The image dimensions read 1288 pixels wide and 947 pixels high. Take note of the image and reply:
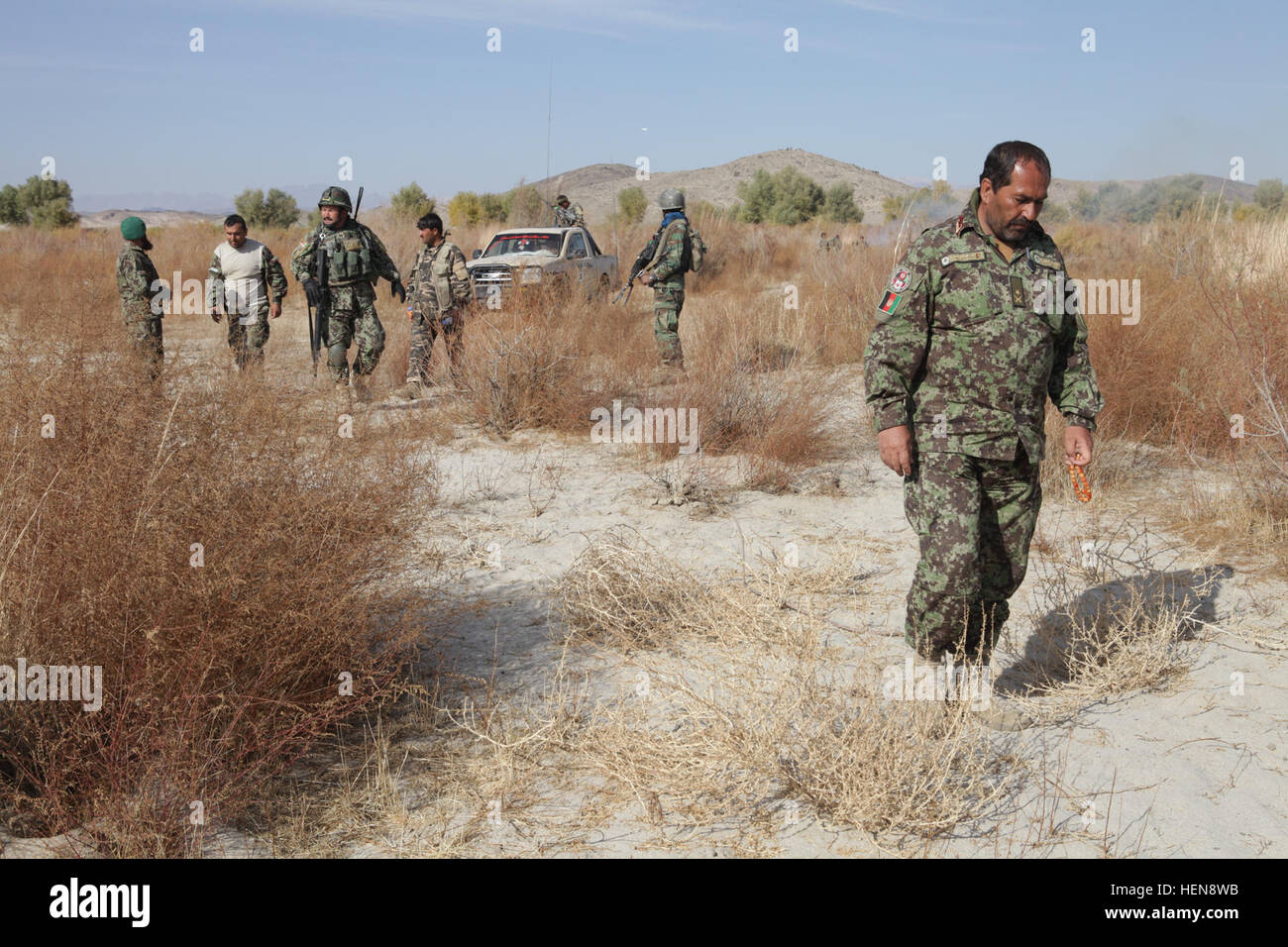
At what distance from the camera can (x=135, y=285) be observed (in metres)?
7.86

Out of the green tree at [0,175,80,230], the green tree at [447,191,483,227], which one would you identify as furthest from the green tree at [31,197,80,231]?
the green tree at [447,191,483,227]

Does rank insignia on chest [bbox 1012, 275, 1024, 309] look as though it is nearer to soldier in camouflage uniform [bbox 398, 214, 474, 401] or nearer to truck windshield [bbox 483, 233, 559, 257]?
soldier in camouflage uniform [bbox 398, 214, 474, 401]

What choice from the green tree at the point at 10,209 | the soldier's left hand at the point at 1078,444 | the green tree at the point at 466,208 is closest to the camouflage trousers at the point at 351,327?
the soldier's left hand at the point at 1078,444

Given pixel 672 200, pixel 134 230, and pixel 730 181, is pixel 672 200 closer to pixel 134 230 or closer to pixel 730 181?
pixel 134 230

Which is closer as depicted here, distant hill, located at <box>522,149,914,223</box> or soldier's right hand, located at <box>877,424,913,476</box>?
soldier's right hand, located at <box>877,424,913,476</box>

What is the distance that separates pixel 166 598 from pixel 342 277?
5.74 m

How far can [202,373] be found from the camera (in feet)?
12.5

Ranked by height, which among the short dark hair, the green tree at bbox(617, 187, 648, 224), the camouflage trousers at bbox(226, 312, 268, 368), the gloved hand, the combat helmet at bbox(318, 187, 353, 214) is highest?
the green tree at bbox(617, 187, 648, 224)

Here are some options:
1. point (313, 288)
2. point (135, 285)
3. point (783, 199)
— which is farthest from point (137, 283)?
point (783, 199)

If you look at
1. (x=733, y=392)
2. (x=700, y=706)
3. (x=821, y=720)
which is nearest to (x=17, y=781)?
(x=700, y=706)

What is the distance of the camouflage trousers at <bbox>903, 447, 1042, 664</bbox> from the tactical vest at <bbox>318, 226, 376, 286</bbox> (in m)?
5.94

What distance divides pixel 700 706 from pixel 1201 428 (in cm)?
513

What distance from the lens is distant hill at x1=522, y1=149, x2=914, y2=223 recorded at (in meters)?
59.9

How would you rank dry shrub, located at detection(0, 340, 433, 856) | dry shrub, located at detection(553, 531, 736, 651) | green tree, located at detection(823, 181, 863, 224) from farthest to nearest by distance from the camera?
1. green tree, located at detection(823, 181, 863, 224)
2. dry shrub, located at detection(553, 531, 736, 651)
3. dry shrub, located at detection(0, 340, 433, 856)
